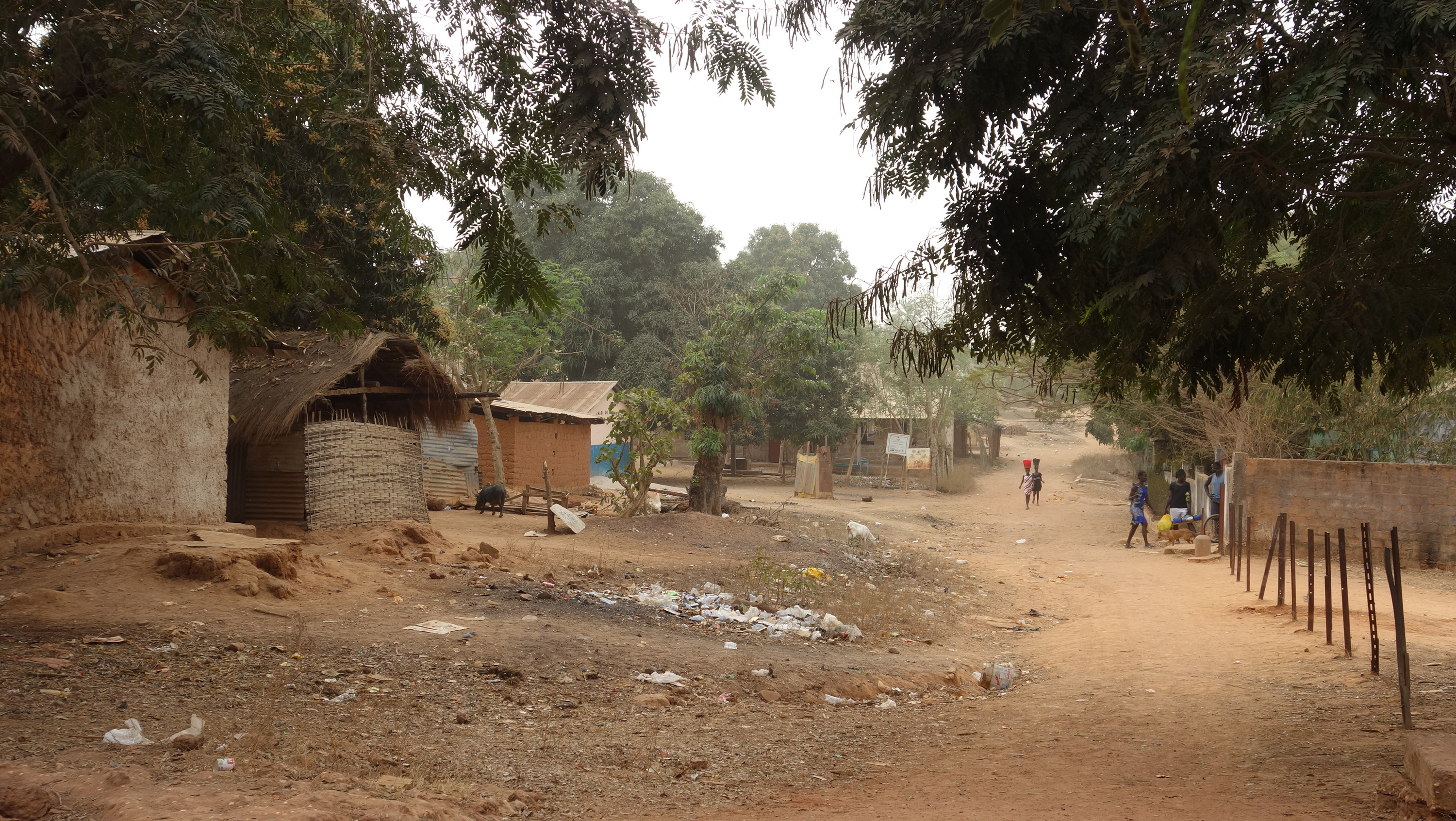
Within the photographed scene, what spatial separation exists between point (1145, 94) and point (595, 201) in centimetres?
3393

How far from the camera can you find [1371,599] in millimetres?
6887

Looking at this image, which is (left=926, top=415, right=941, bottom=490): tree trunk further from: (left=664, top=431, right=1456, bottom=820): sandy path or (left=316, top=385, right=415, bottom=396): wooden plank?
(left=316, top=385, right=415, bottom=396): wooden plank

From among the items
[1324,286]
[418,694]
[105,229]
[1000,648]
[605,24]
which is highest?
[605,24]

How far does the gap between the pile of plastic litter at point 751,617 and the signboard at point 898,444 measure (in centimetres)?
2472

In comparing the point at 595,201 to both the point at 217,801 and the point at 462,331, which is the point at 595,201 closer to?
the point at 462,331

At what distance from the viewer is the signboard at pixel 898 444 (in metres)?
34.6

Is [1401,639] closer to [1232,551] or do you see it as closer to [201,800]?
[201,800]

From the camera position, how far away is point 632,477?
17.5m

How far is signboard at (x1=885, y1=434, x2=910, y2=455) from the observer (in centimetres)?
3456

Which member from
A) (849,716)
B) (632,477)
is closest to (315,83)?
(849,716)

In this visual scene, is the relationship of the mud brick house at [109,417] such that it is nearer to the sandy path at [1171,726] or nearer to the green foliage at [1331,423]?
the sandy path at [1171,726]

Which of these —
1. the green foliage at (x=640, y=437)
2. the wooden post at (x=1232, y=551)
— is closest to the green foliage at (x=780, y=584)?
the green foliage at (x=640, y=437)

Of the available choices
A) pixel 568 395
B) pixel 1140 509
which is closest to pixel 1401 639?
pixel 1140 509

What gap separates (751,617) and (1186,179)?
6493 mm
